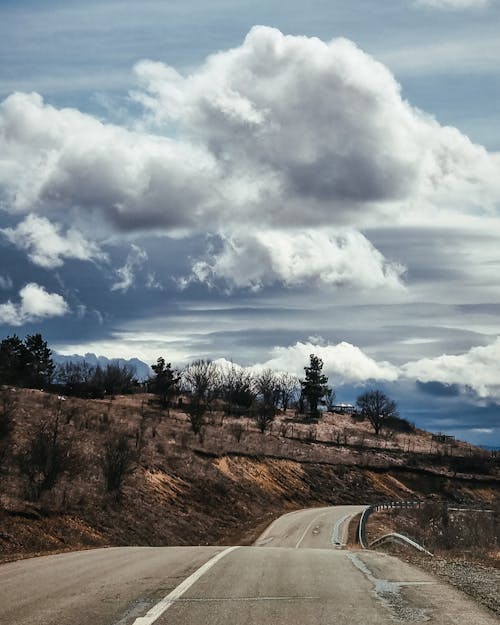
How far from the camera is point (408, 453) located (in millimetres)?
115125

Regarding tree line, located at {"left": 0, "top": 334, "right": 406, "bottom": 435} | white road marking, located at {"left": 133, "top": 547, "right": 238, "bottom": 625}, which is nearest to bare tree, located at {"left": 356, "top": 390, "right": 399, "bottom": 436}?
tree line, located at {"left": 0, "top": 334, "right": 406, "bottom": 435}

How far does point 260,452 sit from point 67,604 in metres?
72.2

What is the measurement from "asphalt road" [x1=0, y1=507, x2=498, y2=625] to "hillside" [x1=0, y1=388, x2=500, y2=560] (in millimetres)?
6415

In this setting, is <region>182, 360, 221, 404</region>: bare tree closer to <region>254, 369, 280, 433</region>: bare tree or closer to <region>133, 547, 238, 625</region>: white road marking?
<region>254, 369, 280, 433</region>: bare tree

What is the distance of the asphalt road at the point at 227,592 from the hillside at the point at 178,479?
6415 millimetres

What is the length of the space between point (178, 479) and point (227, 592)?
4564cm

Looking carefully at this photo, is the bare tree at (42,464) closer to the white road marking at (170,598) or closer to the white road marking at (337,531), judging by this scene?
the white road marking at (337,531)

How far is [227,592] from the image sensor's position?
10562 millimetres

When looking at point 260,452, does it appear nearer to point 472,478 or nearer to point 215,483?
point 215,483

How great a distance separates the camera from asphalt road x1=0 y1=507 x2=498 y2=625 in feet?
28.6

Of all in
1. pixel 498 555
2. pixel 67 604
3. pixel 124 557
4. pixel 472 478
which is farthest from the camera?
pixel 472 478

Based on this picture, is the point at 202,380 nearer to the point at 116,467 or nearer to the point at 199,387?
the point at 199,387

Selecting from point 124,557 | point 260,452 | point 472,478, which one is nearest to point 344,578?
point 124,557

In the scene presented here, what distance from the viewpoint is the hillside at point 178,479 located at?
33.2 metres
